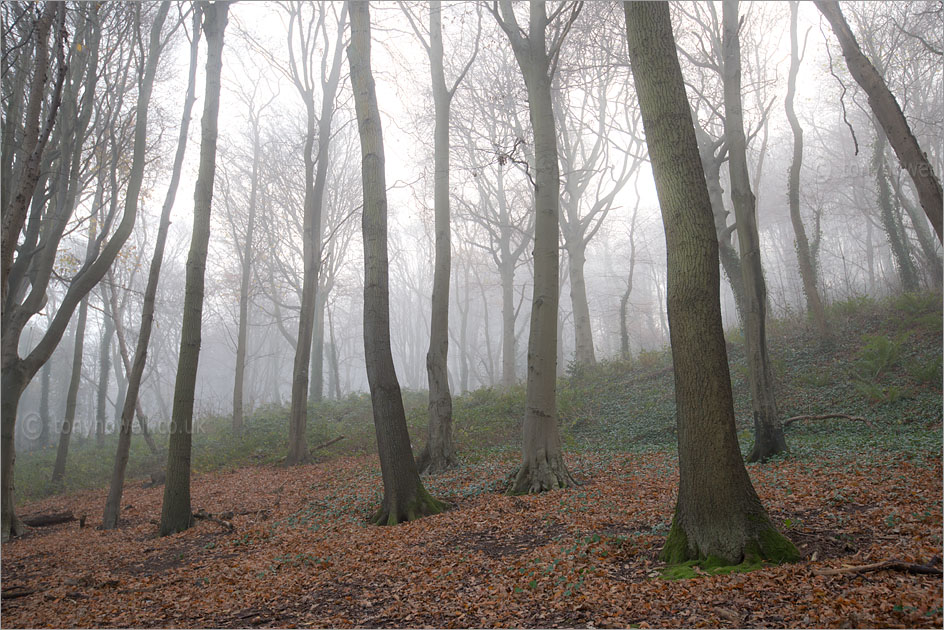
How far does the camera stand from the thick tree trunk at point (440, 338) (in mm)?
9039

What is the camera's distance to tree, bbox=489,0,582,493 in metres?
6.79

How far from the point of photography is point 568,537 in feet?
14.9

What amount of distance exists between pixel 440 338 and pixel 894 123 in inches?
255

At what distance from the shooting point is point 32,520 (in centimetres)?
897

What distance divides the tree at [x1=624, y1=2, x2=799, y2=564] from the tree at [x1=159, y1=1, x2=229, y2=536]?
19.1 ft

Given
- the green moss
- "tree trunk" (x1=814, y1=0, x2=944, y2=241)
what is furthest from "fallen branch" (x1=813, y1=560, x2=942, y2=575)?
"tree trunk" (x1=814, y1=0, x2=944, y2=241)

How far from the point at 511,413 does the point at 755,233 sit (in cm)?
763

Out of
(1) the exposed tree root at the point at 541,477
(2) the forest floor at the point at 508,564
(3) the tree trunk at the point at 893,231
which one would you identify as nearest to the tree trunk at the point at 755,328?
(2) the forest floor at the point at 508,564

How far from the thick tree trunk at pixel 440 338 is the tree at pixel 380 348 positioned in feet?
7.72

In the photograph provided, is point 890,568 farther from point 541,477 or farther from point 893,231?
point 893,231

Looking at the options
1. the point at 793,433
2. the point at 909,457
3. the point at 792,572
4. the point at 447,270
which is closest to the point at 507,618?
the point at 792,572

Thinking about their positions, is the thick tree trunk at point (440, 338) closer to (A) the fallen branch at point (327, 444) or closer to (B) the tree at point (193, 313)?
(B) the tree at point (193, 313)

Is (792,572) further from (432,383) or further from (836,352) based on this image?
(836,352)

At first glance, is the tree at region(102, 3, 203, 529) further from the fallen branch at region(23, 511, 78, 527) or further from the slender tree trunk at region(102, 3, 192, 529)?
the fallen branch at region(23, 511, 78, 527)
